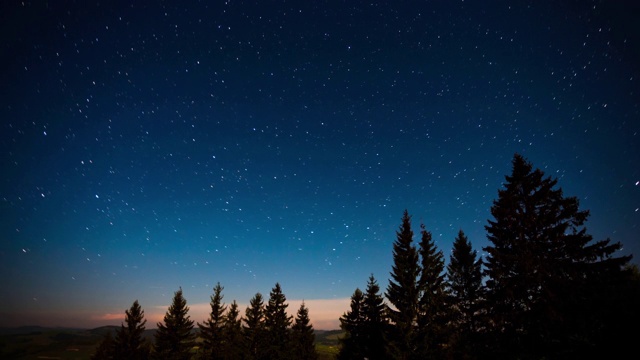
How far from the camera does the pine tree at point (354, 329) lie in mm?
29344

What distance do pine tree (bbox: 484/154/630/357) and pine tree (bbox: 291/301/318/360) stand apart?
2748 cm

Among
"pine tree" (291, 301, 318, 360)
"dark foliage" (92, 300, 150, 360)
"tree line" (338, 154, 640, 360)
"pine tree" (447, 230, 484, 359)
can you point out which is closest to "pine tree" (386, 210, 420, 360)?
"tree line" (338, 154, 640, 360)

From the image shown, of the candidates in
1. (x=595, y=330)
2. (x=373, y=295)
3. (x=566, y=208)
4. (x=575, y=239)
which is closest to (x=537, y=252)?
(x=575, y=239)

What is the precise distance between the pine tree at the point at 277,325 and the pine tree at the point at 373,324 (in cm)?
1145

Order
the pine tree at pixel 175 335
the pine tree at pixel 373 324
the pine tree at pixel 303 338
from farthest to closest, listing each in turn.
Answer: the pine tree at pixel 303 338 < the pine tree at pixel 175 335 < the pine tree at pixel 373 324

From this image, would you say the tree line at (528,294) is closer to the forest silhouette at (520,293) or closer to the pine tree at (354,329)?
the forest silhouette at (520,293)

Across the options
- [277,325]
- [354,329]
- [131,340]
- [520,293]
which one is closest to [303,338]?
[277,325]

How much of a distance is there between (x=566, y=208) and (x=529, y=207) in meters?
1.83

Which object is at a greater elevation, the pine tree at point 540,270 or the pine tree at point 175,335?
the pine tree at point 540,270

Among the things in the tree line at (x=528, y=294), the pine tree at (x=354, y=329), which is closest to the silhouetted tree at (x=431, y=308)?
the tree line at (x=528, y=294)

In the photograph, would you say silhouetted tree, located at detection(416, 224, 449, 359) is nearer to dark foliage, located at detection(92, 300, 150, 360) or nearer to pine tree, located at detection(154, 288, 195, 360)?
pine tree, located at detection(154, 288, 195, 360)

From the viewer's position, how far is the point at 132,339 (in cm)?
3450

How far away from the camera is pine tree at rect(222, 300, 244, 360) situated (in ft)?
120

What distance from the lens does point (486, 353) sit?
58.2ft
